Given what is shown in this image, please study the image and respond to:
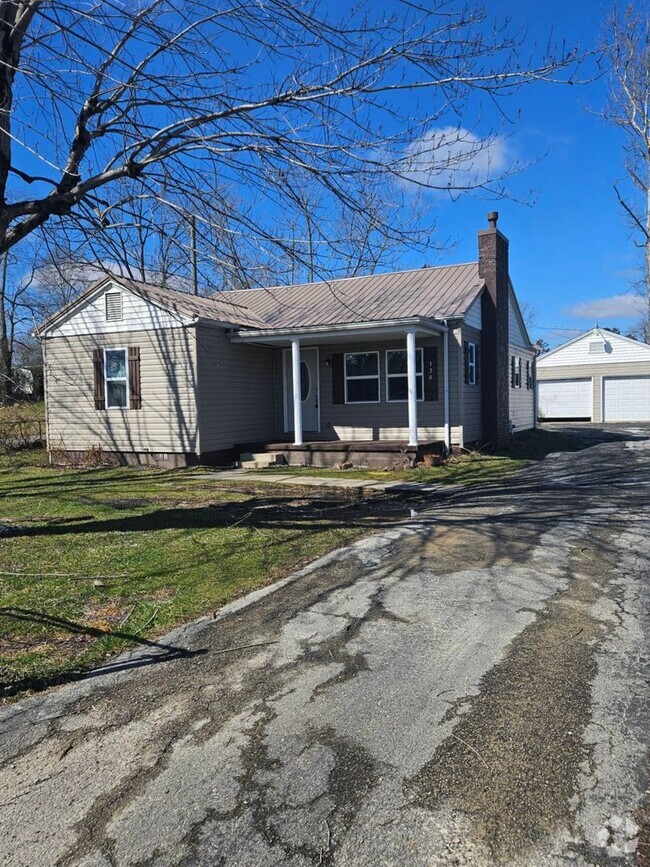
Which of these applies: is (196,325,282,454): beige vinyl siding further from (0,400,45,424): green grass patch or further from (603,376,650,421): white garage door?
(603,376,650,421): white garage door

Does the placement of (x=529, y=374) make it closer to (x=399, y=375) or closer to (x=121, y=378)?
(x=399, y=375)

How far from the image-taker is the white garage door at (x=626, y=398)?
29375 millimetres

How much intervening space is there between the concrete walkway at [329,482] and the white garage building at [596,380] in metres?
21.6

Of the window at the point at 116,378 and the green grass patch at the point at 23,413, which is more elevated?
the window at the point at 116,378

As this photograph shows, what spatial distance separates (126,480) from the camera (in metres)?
12.8

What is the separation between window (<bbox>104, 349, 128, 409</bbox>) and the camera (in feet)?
50.8

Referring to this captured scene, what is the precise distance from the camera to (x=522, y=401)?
21812 millimetres

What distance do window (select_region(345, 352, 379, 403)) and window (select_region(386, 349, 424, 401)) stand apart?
1.06ft

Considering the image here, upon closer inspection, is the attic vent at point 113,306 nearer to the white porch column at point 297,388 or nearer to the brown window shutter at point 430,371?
the white porch column at point 297,388

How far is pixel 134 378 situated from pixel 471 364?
8.24 metres

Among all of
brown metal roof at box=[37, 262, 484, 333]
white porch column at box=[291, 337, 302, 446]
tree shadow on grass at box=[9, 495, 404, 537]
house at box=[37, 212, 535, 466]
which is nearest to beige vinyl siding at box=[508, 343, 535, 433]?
house at box=[37, 212, 535, 466]

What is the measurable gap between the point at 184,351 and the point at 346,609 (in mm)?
10710

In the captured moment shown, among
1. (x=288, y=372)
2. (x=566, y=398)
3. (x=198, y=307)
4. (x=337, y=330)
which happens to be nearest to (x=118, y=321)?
(x=198, y=307)

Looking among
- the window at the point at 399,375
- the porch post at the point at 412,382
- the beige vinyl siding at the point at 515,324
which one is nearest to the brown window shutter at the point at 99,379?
the window at the point at 399,375
